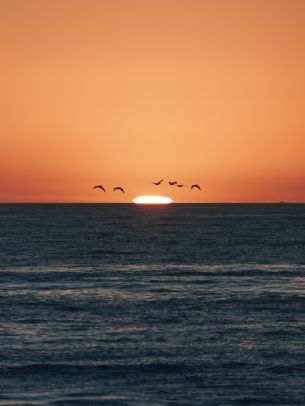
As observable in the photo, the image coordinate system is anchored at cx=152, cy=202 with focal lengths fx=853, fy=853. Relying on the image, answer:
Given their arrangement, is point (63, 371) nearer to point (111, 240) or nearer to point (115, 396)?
point (115, 396)

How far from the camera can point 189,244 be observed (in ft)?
497

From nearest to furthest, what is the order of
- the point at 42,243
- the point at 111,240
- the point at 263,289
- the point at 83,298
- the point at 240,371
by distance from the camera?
the point at 240,371, the point at 83,298, the point at 263,289, the point at 42,243, the point at 111,240

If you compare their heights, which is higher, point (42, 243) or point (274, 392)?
point (42, 243)

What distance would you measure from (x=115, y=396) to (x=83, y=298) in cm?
3042

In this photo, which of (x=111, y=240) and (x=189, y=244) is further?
(x=111, y=240)

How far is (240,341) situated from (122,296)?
21896mm

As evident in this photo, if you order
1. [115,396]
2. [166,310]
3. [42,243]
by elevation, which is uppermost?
[42,243]

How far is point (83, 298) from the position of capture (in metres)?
68.8

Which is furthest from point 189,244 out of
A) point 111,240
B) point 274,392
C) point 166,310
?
point 274,392

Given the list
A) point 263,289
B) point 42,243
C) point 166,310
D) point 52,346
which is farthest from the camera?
point 42,243

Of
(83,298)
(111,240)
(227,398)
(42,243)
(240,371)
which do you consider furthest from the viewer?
(111,240)

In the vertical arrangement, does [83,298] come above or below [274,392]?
above

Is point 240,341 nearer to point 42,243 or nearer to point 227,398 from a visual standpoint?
point 227,398

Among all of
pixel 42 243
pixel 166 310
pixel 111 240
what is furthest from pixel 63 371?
pixel 111 240
